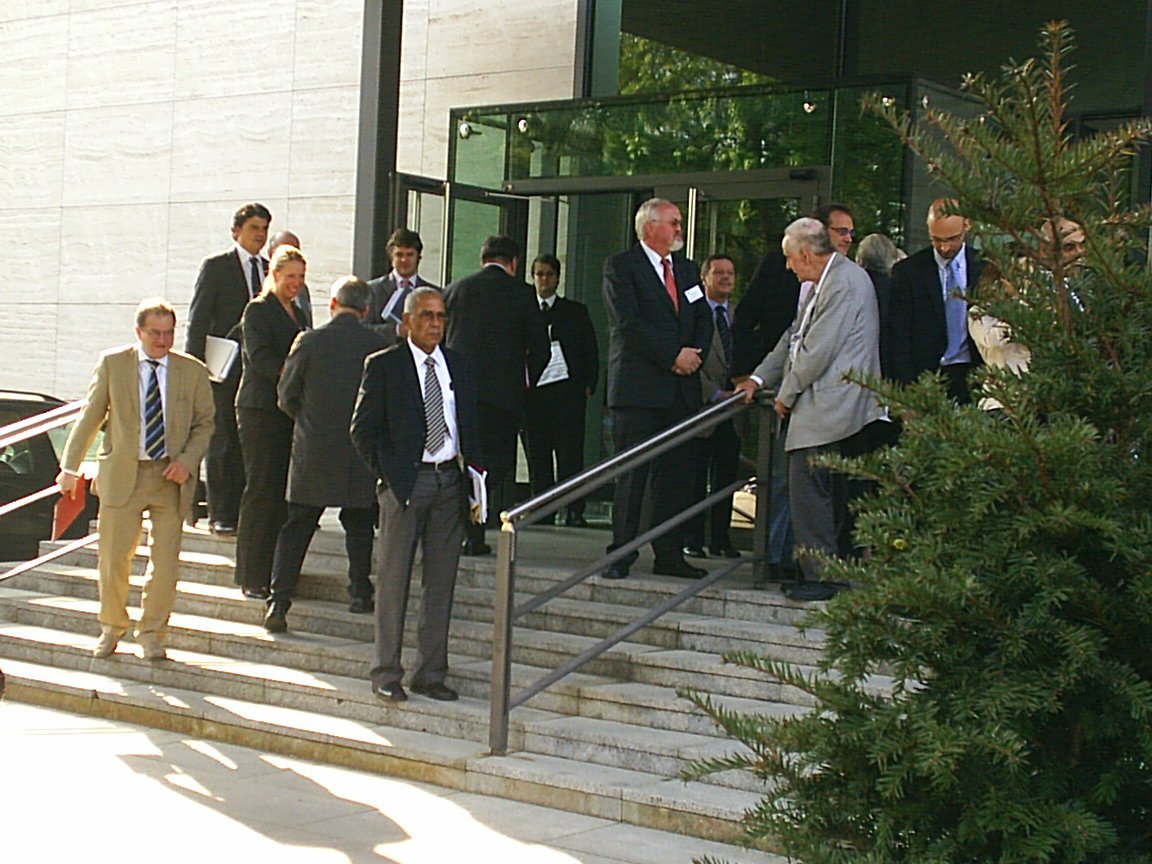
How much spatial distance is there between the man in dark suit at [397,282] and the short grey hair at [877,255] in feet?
9.38

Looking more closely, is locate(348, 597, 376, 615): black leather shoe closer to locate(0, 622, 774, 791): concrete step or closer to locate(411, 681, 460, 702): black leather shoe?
locate(0, 622, 774, 791): concrete step

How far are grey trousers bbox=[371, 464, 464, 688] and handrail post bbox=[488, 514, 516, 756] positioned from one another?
0.71 meters

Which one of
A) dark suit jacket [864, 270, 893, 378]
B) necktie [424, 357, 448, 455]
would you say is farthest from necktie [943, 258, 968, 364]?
necktie [424, 357, 448, 455]

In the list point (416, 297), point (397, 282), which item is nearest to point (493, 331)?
point (397, 282)

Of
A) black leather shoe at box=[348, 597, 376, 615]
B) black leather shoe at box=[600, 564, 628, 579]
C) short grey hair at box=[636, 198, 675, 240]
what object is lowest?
black leather shoe at box=[348, 597, 376, 615]

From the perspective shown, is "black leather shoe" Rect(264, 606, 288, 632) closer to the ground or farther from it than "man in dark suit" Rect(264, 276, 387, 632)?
closer to the ground

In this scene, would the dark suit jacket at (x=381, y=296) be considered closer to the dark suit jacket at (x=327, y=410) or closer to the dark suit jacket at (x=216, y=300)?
the dark suit jacket at (x=216, y=300)

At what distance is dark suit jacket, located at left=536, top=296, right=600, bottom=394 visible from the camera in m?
12.3

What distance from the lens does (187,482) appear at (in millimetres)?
9516

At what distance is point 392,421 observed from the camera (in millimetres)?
8164

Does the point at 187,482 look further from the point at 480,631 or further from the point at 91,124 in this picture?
the point at 91,124

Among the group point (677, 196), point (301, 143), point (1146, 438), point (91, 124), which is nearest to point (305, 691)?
point (677, 196)

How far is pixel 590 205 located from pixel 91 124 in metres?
6.53

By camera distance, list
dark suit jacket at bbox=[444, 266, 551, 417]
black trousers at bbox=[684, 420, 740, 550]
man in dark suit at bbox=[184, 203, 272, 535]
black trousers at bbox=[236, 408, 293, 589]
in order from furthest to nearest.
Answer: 1. man in dark suit at bbox=[184, 203, 272, 535]
2. black trousers at bbox=[684, 420, 740, 550]
3. dark suit jacket at bbox=[444, 266, 551, 417]
4. black trousers at bbox=[236, 408, 293, 589]
